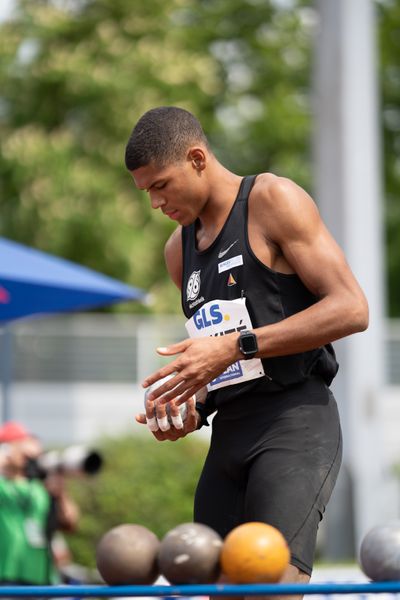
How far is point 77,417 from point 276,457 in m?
13.2

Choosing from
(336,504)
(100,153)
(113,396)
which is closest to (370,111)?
(336,504)

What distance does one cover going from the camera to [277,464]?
146 inches

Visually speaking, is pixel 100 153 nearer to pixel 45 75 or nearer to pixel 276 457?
pixel 45 75

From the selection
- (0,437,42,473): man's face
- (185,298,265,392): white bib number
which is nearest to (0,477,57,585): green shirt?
(0,437,42,473): man's face

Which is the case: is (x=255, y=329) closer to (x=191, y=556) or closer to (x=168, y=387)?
(x=168, y=387)

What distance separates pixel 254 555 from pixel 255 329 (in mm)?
744

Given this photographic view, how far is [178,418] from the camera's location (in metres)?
3.70

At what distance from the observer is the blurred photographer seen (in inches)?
308

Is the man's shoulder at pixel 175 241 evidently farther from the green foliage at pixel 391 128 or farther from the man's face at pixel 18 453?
the green foliage at pixel 391 128

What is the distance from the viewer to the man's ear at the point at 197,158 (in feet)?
12.5

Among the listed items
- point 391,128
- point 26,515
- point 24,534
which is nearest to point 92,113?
point 391,128

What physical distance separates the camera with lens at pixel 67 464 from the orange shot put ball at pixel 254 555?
4779 mm

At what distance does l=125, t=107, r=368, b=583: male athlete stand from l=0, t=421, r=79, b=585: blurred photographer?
4.04 metres

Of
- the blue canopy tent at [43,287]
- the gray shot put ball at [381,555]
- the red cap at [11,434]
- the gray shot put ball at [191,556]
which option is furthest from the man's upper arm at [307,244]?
the red cap at [11,434]
